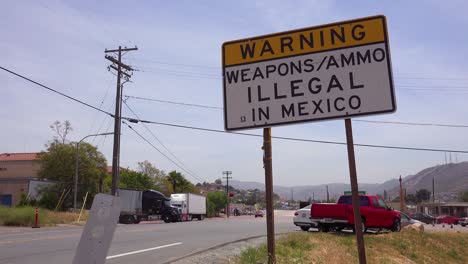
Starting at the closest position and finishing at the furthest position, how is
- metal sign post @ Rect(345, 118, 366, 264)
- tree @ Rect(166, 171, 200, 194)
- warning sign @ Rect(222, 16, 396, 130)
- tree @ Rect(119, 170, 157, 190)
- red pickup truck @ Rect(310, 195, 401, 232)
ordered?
warning sign @ Rect(222, 16, 396, 130) → metal sign post @ Rect(345, 118, 366, 264) → red pickup truck @ Rect(310, 195, 401, 232) → tree @ Rect(119, 170, 157, 190) → tree @ Rect(166, 171, 200, 194)

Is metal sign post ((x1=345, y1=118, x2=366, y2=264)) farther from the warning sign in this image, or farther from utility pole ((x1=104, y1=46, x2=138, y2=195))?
utility pole ((x1=104, y1=46, x2=138, y2=195))

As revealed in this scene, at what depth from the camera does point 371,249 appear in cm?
1477

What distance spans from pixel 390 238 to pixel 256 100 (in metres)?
13.8

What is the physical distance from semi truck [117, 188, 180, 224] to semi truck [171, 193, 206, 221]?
5.35 feet

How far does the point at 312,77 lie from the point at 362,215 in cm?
1694

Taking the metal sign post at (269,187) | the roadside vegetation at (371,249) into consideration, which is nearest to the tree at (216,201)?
the roadside vegetation at (371,249)

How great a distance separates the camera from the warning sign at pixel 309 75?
175 inches

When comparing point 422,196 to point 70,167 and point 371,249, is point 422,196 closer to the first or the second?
point 70,167

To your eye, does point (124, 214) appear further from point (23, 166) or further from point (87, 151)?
point (23, 166)

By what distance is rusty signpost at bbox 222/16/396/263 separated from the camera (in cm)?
445

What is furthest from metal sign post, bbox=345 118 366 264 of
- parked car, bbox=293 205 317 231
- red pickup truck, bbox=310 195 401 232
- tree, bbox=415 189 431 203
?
tree, bbox=415 189 431 203

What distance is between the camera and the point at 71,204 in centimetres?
5631

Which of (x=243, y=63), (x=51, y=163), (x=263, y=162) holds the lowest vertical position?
(x=263, y=162)

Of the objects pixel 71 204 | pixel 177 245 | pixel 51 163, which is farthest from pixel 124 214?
pixel 177 245
